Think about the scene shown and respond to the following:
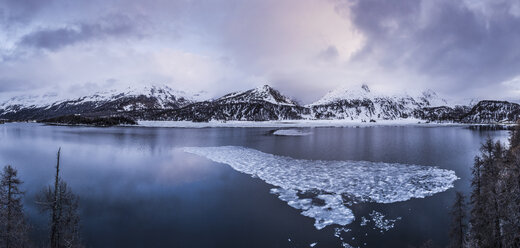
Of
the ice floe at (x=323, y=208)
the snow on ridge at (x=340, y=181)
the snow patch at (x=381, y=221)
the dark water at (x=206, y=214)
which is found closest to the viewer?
the dark water at (x=206, y=214)

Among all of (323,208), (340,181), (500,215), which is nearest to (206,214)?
(323,208)

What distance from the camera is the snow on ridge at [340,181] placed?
53.1ft

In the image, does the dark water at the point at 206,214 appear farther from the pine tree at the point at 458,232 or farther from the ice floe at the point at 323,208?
the pine tree at the point at 458,232

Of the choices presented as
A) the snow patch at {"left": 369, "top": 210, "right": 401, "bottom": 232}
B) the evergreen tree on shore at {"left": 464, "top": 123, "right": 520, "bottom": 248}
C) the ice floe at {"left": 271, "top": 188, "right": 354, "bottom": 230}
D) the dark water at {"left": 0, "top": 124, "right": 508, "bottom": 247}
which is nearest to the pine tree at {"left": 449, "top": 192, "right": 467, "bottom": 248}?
the evergreen tree on shore at {"left": 464, "top": 123, "right": 520, "bottom": 248}

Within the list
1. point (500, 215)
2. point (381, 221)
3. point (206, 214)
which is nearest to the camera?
point (500, 215)

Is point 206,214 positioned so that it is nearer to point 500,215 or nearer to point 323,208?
point 323,208

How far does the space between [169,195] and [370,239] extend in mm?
14211

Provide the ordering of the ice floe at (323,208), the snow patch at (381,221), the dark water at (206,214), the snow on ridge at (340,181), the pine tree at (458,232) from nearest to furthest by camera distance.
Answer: the pine tree at (458,232)
the dark water at (206,214)
the snow patch at (381,221)
the ice floe at (323,208)
the snow on ridge at (340,181)

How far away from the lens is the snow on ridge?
16172mm

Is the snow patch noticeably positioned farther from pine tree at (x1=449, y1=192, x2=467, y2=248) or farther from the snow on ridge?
pine tree at (x1=449, y1=192, x2=467, y2=248)

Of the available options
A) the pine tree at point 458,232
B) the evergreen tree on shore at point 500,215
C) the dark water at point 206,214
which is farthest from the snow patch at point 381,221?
the evergreen tree on shore at point 500,215

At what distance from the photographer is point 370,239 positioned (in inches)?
482

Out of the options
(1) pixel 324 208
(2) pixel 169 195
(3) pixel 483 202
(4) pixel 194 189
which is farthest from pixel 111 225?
(3) pixel 483 202

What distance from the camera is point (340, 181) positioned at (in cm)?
2155
